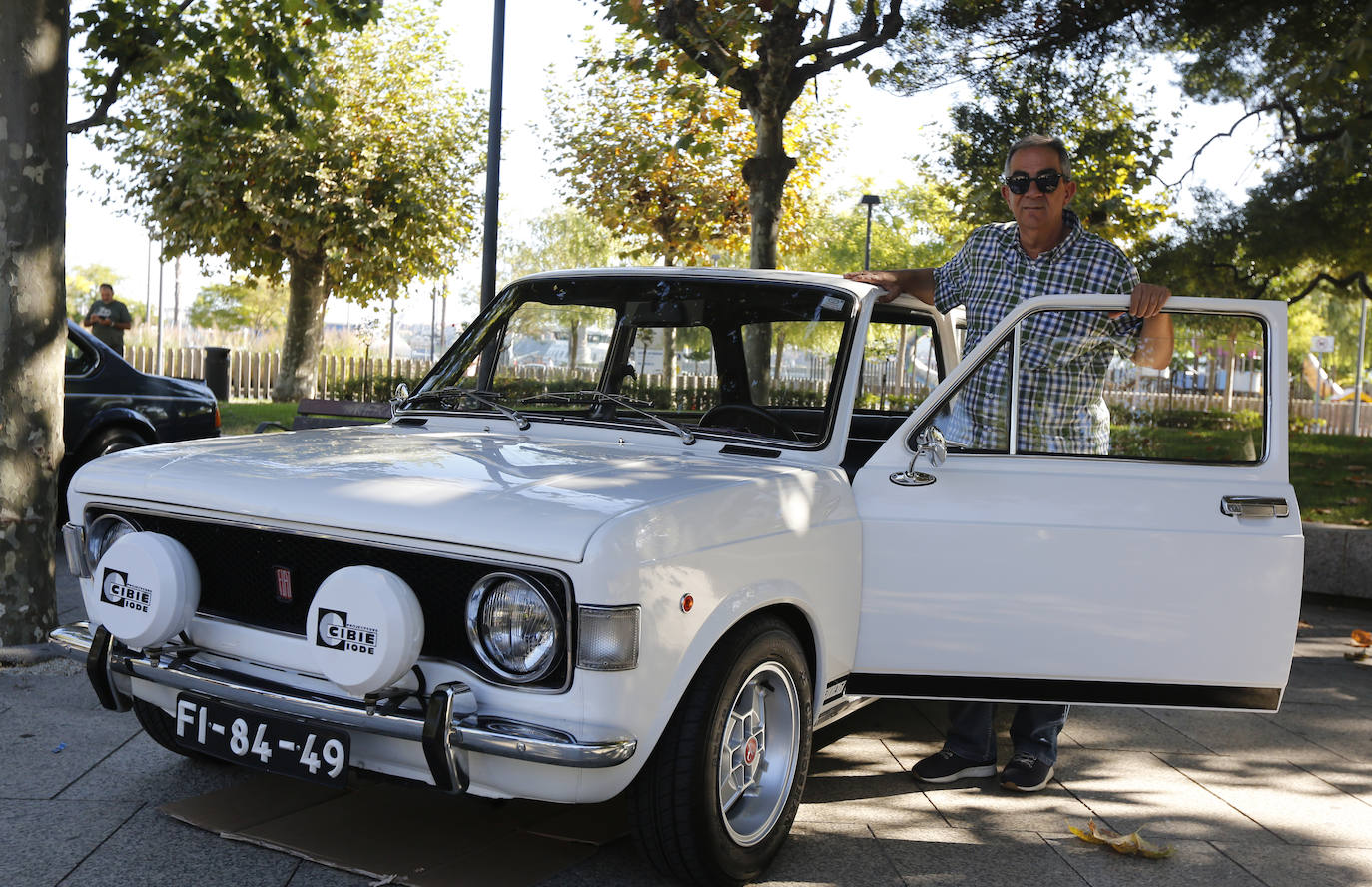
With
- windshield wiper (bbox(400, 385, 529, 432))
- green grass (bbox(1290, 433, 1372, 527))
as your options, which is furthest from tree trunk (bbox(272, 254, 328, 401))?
windshield wiper (bbox(400, 385, 529, 432))

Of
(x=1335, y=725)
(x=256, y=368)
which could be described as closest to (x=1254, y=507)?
(x=1335, y=725)

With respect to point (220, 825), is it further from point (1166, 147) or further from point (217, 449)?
point (1166, 147)

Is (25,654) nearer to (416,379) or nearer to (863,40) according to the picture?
(863,40)

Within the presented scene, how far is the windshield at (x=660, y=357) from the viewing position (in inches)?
175

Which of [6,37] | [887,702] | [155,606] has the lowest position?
[887,702]

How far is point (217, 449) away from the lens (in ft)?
12.9

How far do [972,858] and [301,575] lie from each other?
2.19 metres

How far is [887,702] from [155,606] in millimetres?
3483

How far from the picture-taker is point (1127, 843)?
396 centimetres

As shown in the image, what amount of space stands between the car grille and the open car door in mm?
1347

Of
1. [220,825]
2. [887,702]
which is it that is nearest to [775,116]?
[887,702]

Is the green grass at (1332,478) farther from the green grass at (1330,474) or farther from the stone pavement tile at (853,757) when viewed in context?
the stone pavement tile at (853,757)

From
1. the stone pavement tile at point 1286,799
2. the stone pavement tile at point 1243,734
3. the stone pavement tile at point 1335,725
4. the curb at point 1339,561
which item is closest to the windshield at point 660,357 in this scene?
the stone pavement tile at point 1286,799

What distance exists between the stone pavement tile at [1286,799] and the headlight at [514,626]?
108 inches
